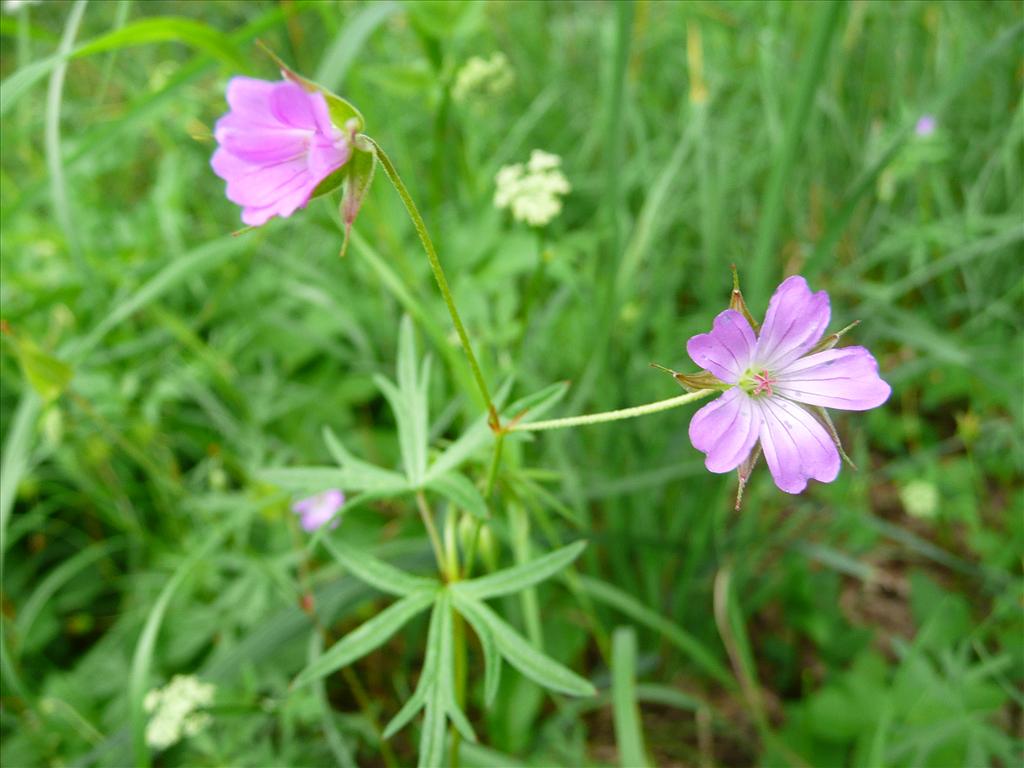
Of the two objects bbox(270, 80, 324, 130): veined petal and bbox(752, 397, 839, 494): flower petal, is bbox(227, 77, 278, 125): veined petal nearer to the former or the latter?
bbox(270, 80, 324, 130): veined petal

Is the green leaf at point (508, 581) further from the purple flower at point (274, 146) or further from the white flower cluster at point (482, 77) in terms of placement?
the white flower cluster at point (482, 77)

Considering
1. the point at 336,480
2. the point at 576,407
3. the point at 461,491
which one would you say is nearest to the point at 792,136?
the point at 576,407

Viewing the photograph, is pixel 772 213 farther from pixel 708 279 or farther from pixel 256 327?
pixel 256 327

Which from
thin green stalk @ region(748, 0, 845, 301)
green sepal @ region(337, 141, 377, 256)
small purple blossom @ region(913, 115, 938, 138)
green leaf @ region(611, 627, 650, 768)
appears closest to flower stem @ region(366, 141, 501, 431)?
green sepal @ region(337, 141, 377, 256)

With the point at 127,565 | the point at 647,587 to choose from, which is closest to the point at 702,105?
the point at 647,587

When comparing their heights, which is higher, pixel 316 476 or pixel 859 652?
pixel 316 476

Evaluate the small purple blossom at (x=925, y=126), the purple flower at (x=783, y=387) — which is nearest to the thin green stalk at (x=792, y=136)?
the small purple blossom at (x=925, y=126)
